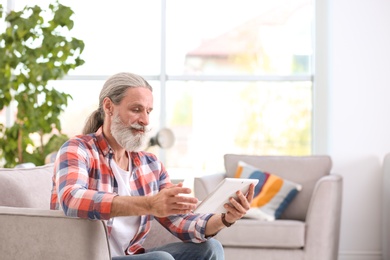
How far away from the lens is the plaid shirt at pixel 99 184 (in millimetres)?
2520

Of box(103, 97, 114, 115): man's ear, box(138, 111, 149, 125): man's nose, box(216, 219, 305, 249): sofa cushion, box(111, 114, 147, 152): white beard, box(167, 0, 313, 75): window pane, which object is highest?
box(167, 0, 313, 75): window pane

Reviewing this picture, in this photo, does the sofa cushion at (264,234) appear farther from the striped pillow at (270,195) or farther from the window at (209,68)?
the window at (209,68)

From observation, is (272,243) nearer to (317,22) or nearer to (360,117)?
(360,117)

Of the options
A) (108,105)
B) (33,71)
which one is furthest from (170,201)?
(33,71)

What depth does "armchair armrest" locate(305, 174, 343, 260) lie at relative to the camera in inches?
190

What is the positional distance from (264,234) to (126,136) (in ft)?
7.12

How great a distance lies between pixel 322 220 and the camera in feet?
15.9

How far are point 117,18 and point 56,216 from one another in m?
3.94

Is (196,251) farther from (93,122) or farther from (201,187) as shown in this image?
(201,187)

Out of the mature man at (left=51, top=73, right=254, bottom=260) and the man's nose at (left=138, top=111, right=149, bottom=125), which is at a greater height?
the man's nose at (left=138, top=111, right=149, bottom=125)

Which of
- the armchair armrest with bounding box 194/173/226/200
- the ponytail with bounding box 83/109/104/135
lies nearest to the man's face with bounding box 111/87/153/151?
the ponytail with bounding box 83/109/104/135

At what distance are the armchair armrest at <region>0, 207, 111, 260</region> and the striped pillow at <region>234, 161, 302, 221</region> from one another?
8.67 feet

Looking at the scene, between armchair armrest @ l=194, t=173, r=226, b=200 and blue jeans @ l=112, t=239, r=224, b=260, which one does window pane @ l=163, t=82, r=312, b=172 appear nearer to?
armchair armrest @ l=194, t=173, r=226, b=200

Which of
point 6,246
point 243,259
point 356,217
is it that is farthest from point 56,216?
point 356,217
